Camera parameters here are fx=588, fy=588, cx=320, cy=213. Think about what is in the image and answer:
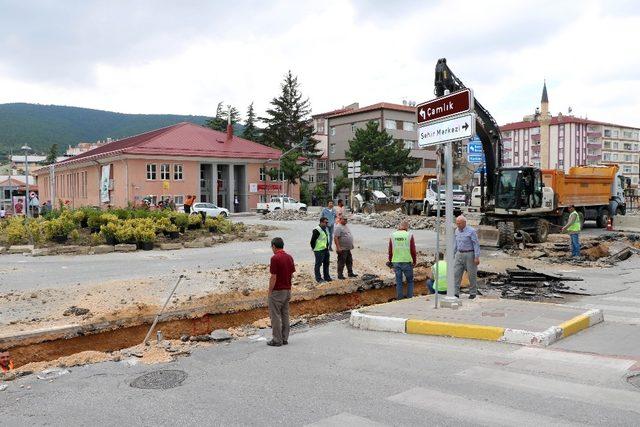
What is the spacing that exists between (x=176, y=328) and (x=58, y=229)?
13.2m

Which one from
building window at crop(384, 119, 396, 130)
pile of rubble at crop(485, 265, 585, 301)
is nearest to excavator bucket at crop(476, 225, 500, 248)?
pile of rubble at crop(485, 265, 585, 301)

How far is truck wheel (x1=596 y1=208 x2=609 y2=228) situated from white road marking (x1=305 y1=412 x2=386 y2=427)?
99.0ft

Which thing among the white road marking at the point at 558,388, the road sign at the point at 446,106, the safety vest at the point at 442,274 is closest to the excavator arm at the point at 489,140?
the safety vest at the point at 442,274

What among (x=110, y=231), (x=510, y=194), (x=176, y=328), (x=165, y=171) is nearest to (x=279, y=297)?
(x=176, y=328)

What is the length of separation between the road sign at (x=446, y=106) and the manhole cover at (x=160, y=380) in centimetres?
544

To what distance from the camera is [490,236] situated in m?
21.5

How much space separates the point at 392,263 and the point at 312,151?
73.3 m

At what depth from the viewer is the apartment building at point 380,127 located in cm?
8162

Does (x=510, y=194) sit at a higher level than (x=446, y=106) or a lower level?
lower

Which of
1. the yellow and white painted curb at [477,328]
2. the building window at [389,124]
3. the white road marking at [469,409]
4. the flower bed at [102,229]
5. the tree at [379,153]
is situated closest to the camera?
the white road marking at [469,409]

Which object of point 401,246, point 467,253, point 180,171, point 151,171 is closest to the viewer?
point 467,253

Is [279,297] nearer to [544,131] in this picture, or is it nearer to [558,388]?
[558,388]

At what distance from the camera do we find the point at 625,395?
551 cm

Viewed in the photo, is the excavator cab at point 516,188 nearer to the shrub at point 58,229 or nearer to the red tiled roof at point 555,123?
the shrub at point 58,229
